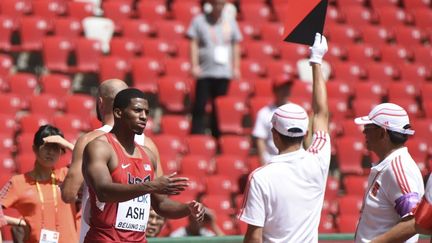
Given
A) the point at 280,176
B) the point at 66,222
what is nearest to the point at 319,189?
the point at 280,176

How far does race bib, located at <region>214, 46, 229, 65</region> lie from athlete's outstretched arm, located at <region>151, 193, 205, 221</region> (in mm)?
5819

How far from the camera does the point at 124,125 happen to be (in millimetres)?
5527

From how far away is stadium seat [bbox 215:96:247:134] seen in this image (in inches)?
461

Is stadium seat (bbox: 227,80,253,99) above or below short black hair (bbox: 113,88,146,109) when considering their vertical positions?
below

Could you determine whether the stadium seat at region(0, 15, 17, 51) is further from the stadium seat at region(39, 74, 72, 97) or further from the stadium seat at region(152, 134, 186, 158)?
the stadium seat at region(152, 134, 186, 158)

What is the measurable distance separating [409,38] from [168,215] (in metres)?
9.69

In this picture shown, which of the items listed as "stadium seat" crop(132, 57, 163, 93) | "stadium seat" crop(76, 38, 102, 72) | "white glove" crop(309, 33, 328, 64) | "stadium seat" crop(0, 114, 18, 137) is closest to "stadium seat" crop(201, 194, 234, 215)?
"stadium seat" crop(132, 57, 163, 93)

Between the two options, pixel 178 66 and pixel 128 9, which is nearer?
pixel 178 66

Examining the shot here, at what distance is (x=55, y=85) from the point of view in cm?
1177

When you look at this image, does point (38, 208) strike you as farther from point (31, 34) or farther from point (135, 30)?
point (135, 30)

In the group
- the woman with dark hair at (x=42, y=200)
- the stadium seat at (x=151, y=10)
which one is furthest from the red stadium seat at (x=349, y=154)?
the woman with dark hair at (x=42, y=200)

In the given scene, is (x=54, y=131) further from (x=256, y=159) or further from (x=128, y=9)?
(x=128, y=9)

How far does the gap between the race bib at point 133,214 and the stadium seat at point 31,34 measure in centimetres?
695

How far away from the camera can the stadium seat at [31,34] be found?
1228 centimetres
